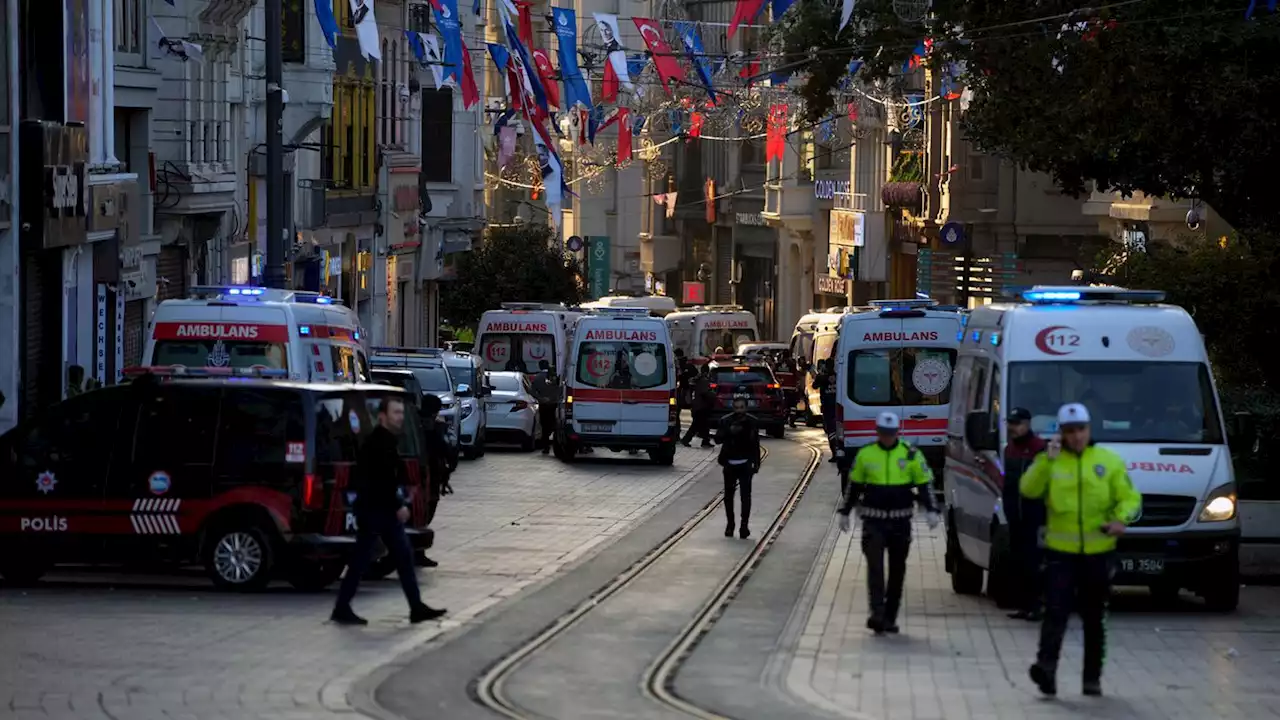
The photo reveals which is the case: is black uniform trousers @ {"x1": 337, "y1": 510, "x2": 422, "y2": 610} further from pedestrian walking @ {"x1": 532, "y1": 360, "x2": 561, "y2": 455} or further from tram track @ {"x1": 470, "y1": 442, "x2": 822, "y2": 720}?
pedestrian walking @ {"x1": 532, "y1": 360, "x2": 561, "y2": 455}

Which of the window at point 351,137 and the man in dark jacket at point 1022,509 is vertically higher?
the window at point 351,137

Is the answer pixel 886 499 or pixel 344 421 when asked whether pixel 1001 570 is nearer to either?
pixel 886 499

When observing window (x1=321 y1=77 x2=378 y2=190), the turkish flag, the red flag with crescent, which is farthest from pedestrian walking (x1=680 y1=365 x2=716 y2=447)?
window (x1=321 y1=77 x2=378 y2=190)

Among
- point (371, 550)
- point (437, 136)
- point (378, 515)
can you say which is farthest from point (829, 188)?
point (378, 515)

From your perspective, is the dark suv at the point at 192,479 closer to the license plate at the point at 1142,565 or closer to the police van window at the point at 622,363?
the license plate at the point at 1142,565

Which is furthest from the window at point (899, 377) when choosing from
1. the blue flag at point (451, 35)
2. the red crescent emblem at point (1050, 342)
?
the red crescent emblem at point (1050, 342)

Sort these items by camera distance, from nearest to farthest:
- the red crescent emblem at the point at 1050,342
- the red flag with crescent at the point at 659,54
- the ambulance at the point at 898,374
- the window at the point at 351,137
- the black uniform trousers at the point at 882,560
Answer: the black uniform trousers at the point at 882,560 < the red crescent emblem at the point at 1050,342 < the red flag with crescent at the point at 659,54 < the ambulance at the point at 898,374 < the window at the point at 351,137

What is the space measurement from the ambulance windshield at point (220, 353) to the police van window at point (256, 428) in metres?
6.35

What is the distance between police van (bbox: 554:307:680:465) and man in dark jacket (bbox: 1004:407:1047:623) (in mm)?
20206

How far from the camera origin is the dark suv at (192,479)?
17.9 metres

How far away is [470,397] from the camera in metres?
37.5

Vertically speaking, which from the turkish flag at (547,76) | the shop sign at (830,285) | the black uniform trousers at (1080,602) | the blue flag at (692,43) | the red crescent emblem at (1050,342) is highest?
the blue flag at (692,43)

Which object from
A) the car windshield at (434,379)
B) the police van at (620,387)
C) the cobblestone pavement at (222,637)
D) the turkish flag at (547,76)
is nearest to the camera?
the cobblestone pavement at (222,637)

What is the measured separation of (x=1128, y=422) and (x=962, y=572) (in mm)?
2056
